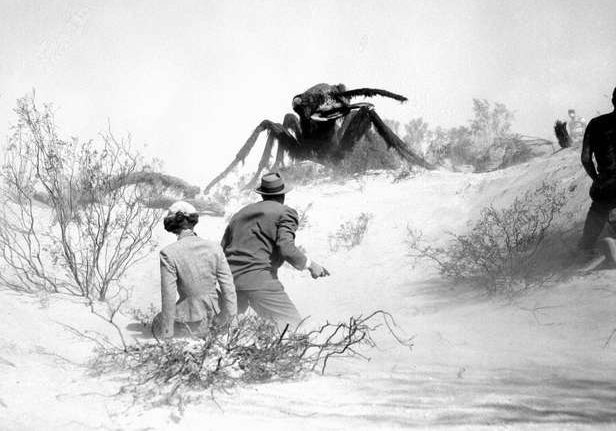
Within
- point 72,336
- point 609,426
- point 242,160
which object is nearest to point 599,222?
point 609,426

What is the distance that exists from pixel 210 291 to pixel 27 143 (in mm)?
3307

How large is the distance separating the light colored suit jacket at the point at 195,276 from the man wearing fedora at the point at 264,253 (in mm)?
325

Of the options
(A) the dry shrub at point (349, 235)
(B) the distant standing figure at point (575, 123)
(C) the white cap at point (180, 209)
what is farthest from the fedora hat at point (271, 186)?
(B) the distant standing figure at point (575, 123)

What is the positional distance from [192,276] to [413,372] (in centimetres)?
158

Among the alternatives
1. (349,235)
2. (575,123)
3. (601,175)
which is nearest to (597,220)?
(601,175)

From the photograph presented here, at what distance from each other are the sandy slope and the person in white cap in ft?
1.96

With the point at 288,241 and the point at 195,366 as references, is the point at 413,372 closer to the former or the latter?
the point at 195,366

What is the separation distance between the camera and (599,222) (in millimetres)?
4660

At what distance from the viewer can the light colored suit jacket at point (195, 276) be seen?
10.2 ft

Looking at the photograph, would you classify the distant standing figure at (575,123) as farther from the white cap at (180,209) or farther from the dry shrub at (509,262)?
the white cap at (180,209)

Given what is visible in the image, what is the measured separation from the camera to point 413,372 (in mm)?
2516

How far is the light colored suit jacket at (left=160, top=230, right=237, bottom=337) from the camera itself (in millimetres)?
3121

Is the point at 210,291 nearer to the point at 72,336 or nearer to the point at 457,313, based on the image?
the point at 72,336

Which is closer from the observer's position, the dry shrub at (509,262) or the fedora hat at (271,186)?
the fedora hat at (271,186)
